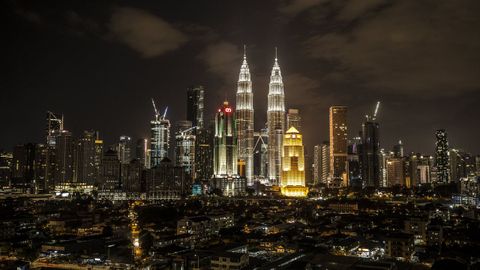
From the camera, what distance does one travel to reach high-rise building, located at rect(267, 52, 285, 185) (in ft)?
229

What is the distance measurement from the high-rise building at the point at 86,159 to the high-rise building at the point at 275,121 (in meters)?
27.4

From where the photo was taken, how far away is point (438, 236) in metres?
21.8

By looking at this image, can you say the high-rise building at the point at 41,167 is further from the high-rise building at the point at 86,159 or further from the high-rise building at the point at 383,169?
the high-rise building at the point at 383,169

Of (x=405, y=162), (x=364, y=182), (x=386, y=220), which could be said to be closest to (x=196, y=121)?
(x=364, y=182)

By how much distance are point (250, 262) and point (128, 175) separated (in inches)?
1925

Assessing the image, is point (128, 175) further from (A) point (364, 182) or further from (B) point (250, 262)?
(B) point (250, 262)

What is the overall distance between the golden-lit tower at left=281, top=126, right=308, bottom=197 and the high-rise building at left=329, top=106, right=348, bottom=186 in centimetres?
2576

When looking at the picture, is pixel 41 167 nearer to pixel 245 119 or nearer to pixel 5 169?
pixel 5 169

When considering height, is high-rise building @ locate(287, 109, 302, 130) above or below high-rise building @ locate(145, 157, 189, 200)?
above

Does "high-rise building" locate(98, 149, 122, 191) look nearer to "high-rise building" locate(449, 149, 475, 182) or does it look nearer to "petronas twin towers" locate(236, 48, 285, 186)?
"petronas twin towers" locate(236, 48, 285, 186)

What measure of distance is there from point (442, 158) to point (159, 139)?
47094 mm

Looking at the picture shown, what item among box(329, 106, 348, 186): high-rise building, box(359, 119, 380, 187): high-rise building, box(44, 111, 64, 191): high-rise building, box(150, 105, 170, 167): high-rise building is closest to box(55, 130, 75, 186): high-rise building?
box(44, 111, 64, 191): high-rise building

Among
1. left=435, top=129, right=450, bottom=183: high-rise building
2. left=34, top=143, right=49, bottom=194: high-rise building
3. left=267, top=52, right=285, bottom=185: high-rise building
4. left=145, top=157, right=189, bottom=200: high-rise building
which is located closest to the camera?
left=145, top=157, right=189, bottom=200: high-rise building

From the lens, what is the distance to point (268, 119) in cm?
7244
